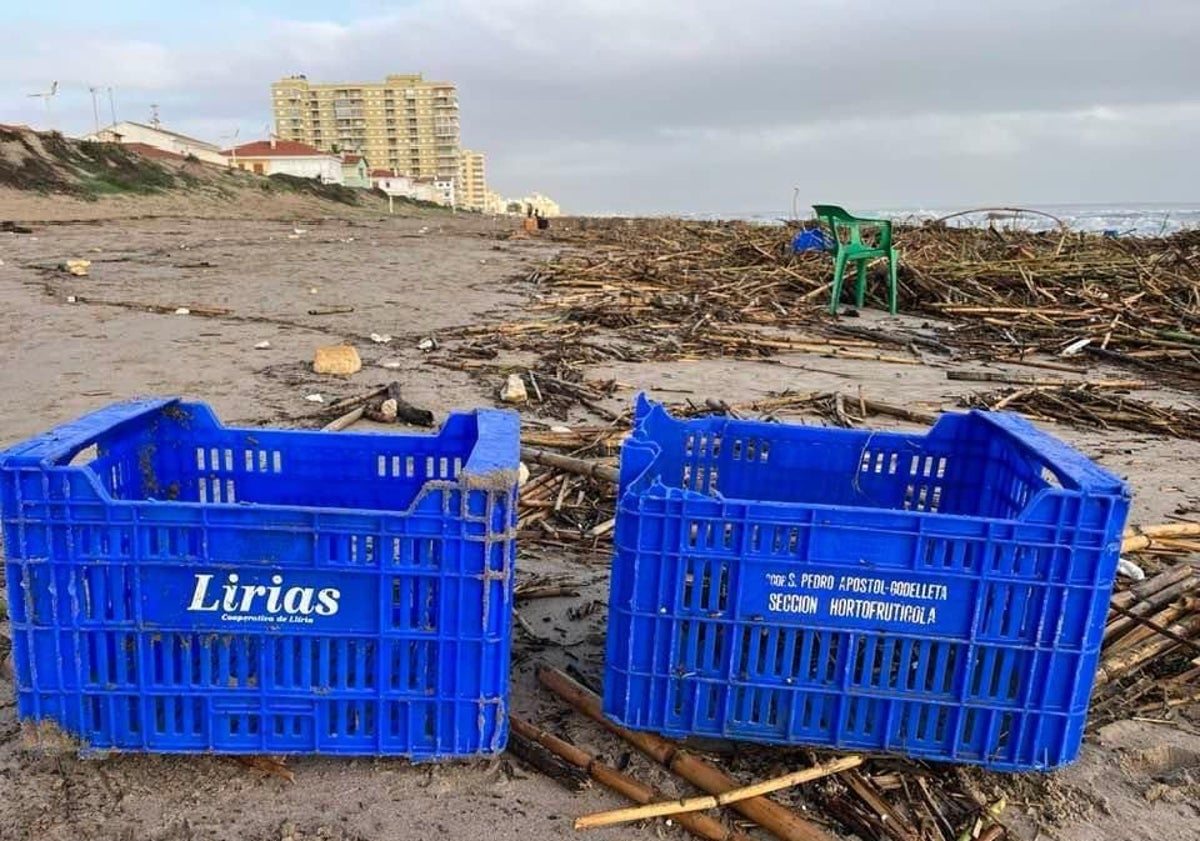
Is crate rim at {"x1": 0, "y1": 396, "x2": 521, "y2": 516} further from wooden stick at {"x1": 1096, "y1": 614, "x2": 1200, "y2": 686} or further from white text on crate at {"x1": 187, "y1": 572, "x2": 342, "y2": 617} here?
wooden stick at {"x1": 1096, "y1": 614, "x2": 1200, "y2": 686}

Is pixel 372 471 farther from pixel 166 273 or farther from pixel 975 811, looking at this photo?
pixel 166 273

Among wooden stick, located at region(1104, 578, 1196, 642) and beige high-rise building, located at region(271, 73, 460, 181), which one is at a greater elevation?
beige high-rise building, located at region(271, 73, 460, 181)

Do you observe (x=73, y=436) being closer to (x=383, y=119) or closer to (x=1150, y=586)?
(x=1150, y=586)

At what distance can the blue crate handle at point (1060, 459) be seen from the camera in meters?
2.17

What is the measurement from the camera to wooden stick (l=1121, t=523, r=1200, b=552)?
152 inches

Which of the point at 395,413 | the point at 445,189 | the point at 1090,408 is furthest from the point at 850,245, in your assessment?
the point at 445,189

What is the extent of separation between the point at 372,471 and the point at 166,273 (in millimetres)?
13965

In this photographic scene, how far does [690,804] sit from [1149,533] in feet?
9.96

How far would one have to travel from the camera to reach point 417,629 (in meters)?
2.22

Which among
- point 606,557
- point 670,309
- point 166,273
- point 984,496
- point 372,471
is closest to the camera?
point 372,471

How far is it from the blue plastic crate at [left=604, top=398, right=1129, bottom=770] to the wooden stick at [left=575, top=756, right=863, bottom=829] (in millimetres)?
119

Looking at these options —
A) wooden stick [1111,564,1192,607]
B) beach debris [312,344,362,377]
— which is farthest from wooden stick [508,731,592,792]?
beach debris [312,344,362,377]

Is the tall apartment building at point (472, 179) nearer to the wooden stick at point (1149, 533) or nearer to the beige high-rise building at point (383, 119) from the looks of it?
the beige high-rise building at point (383, 119)

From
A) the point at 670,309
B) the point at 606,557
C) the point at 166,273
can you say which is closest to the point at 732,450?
the point at 606,557
